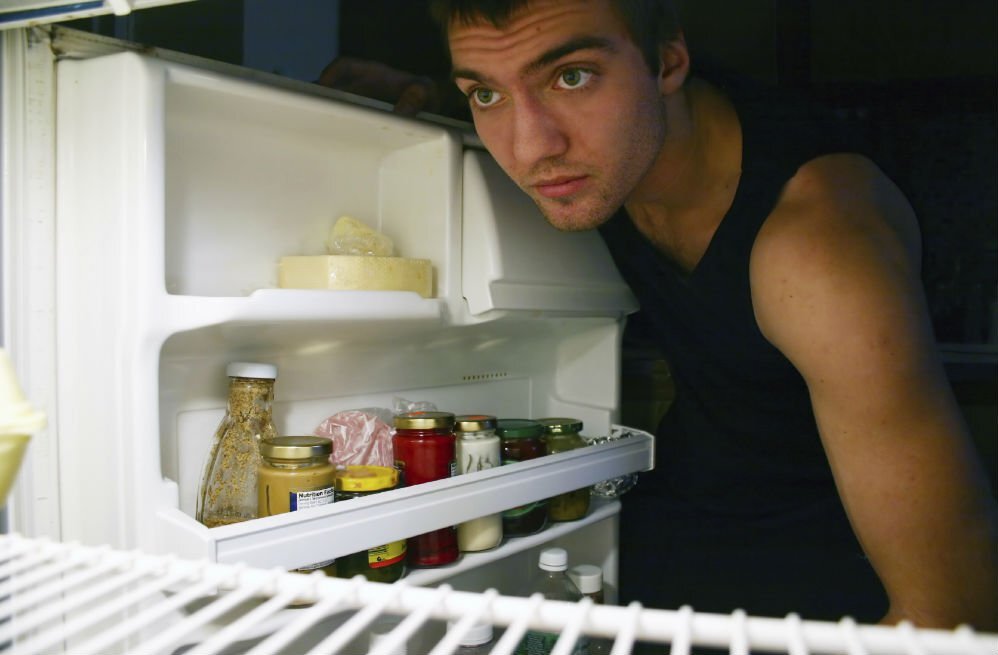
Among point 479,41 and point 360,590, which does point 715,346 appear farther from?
point 360,590

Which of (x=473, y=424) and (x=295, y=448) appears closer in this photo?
(x=295, y=448)

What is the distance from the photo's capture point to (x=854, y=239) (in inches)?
32.4

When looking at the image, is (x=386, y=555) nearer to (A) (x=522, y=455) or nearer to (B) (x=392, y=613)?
(A) (x=522, y=455)

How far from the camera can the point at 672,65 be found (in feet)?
3.37

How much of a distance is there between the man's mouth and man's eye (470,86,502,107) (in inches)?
4.9

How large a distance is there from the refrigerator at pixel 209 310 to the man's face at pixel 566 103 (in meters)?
0.11

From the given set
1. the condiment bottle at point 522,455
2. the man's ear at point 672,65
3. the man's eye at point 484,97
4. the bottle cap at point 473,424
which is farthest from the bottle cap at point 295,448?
the man's ear at point 672,65

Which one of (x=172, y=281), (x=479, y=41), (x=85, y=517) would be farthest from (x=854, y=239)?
(x=85, y=517)

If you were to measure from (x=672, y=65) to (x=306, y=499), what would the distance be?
2.43ft

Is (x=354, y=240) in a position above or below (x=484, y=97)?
below

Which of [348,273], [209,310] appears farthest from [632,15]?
[209,310]

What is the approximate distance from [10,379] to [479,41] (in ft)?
2.23

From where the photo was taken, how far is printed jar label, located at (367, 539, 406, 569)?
0.91m

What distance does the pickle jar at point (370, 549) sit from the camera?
0.89 metres
